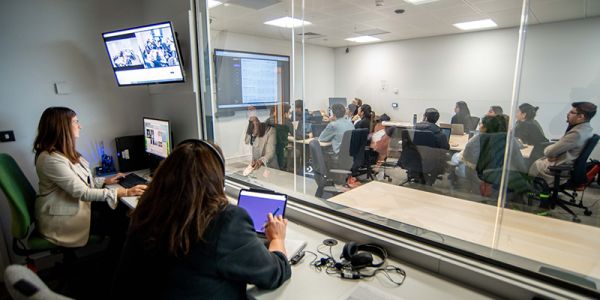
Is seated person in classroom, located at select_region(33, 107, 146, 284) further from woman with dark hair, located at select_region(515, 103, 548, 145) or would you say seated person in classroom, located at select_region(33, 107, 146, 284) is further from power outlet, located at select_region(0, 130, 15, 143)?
woman with dark hair, located at select_region(515, 103, 548, 145)

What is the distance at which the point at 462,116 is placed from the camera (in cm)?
553

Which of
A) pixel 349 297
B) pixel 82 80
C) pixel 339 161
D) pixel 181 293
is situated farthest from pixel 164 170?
pixel 339 161

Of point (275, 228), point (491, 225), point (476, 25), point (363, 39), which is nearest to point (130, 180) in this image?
point (275, 228)

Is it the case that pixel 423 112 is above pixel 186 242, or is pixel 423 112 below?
above

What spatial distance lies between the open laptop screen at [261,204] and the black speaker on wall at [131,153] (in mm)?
1811

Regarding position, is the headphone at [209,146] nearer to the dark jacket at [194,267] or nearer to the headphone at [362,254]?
the dark jacket at [194,267]

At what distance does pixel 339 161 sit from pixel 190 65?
220 centimetres

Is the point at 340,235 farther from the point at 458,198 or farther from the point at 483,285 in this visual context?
the point at 458,198

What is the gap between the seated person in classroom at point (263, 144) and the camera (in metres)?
3.53

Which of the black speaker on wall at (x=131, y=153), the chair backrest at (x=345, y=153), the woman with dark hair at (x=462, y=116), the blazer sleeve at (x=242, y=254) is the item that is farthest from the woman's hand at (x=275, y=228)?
the woman with dark hair at (x=462, y=116)

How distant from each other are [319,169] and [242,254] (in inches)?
99.3

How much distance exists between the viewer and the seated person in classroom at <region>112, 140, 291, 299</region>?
964mm

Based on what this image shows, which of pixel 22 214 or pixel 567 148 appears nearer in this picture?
pixel 22 214

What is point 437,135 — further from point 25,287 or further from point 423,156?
point 25,287
